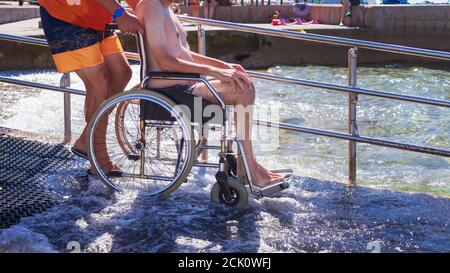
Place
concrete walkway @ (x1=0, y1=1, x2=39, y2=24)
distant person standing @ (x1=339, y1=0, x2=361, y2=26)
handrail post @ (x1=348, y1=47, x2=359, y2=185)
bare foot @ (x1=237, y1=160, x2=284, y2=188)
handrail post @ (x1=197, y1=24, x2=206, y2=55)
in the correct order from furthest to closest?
concrete walkway @ (x1=0, y1=1, x2=39, y2=24), distant person standing @ (x1=339, y1=0, x2=361, y2=26), handrail post @ (x1=197, y1=24, x2=206, y2=55), handrail post @ (x1=348, y1=47, x2=359, y2=185), bare foot @ (x1=237, y1=160, x2=284, y2=188)

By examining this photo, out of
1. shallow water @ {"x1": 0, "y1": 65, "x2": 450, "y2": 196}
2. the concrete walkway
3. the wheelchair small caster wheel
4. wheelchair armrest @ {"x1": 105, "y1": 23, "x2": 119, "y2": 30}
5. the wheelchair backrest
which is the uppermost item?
the concrete walkway

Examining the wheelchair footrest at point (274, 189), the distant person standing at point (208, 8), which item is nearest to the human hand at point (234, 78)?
the wheelchair footrest at point (274, 189)

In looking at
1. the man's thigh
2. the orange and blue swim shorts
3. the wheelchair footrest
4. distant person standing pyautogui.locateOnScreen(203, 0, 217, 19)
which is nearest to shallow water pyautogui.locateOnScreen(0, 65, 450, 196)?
the wheelchair footrest

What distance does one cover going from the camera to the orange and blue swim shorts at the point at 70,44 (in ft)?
14.7

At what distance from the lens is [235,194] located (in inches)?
166

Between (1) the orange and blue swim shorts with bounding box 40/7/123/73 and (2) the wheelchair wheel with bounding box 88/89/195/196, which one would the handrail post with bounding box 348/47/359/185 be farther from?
(1) the orange and blue swim shorts with bounding box 40/7/123/73

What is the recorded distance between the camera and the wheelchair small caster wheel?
163 inches

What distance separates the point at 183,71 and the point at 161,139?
72cm

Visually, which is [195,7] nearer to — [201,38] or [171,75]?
[201,38]

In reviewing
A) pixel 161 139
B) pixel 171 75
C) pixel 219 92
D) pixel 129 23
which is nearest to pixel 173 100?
pixel 171 75

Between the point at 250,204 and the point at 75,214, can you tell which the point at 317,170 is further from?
the point at 75,214

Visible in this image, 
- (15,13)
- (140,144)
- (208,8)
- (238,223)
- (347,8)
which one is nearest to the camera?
(238,223)

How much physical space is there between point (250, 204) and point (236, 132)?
0.43m
